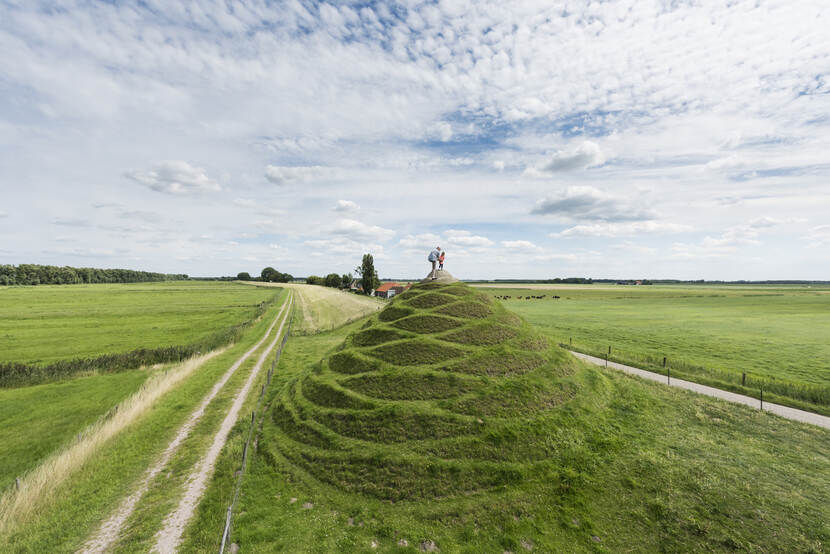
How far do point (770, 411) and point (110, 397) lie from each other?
156ft

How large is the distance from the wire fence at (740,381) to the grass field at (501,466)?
566 cm

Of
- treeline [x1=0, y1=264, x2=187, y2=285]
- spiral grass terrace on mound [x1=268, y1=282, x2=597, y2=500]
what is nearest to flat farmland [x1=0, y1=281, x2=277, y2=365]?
spiral grass terrace on mound [x1=268, y1=282, x2=597, y2=500]

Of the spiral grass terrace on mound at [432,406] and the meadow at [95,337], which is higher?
the spiral grass terrace on mound at [432,406]

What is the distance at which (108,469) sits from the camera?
557 inches

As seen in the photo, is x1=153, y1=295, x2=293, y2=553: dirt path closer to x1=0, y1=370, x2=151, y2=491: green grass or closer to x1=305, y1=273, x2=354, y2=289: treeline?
x1=0, y1=370, x2=151, y2=491: green grass

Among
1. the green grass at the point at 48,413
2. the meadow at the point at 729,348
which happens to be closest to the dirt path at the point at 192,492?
the green grass at the point at 48,413

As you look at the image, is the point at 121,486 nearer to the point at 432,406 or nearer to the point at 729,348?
the point at 432,406

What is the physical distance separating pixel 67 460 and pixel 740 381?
4555 cm

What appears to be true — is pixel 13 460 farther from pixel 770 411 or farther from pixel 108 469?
pixel 770 411

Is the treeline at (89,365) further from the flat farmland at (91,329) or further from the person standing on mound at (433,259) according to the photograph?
the person standing on mound at (433,259)

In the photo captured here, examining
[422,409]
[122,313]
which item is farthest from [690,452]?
[122,313]

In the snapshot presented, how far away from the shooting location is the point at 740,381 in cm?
2514

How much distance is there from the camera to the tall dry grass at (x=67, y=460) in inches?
456

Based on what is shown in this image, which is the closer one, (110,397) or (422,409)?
(422,409)
